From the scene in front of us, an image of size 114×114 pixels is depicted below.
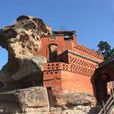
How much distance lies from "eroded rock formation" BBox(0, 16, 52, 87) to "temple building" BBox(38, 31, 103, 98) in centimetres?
98

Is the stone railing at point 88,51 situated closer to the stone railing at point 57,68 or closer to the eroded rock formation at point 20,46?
the eroded rock formation at point 20,46

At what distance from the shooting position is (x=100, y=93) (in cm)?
2653

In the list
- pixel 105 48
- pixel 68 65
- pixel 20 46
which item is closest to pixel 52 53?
pixel 20 46

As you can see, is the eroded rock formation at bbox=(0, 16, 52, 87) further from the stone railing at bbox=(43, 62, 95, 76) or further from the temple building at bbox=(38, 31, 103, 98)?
the stone railing at bbox=(43, 62, 95, 76)

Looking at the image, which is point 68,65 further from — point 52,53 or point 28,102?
point 28,102

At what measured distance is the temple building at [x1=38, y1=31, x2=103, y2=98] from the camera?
2353 centimetres

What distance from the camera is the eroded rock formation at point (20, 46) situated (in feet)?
84.9

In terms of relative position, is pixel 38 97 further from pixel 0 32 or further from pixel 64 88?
pixel 0 32

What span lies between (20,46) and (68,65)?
5.09m

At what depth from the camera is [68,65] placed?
2428 cm

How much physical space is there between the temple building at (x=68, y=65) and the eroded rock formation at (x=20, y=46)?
98 cm

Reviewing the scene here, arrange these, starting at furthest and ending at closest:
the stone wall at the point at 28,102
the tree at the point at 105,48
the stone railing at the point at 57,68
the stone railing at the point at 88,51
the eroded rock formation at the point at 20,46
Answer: the tree at the point at 105,48 < the stone railing at the point at 88,51 < the eroded rock formation at the point at 20,46 < the stone railing at the point at 57,68 < the stone wall at the point at 28,102

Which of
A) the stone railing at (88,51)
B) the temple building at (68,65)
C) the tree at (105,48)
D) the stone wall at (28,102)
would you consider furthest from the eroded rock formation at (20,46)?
the tree at (105,48)

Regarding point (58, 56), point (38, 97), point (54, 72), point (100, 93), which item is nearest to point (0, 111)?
point (38, 97)
